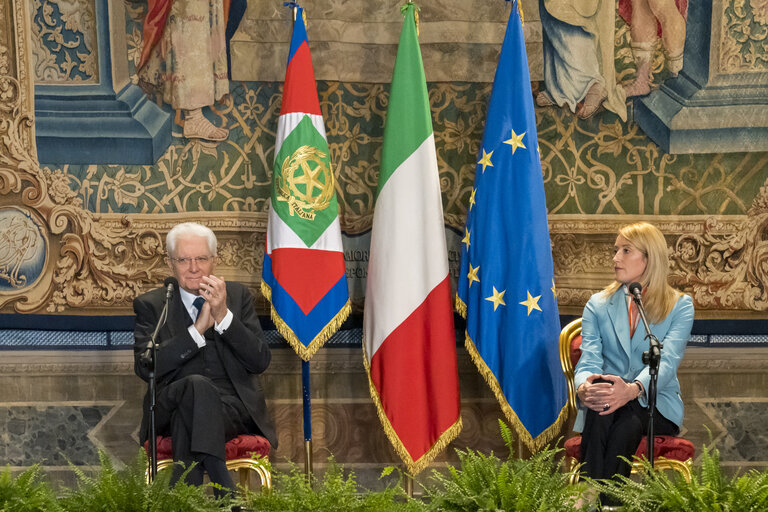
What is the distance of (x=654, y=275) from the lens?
14.3 feet

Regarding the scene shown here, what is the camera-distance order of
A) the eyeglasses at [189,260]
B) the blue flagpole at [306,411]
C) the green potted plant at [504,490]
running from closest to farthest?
the green potted plant at [504,490]
the eyeglasses at [189,260]
the blue flagpole at [306,411]

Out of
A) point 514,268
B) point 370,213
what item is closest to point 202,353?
point 370,213

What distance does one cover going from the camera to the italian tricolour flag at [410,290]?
4.88m

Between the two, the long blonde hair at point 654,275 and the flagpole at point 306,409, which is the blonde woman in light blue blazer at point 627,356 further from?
the flagpole at point 306,409

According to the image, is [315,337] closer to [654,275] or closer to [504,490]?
[654,275]

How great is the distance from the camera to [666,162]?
534cm

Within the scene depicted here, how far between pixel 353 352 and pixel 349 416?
1.29ft

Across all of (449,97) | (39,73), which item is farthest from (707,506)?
(39,73)

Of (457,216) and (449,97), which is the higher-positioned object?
(449,97)

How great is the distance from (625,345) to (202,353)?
207 cm

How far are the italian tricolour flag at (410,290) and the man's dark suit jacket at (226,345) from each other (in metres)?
0.73

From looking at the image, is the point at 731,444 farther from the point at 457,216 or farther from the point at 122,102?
the point at 122,102

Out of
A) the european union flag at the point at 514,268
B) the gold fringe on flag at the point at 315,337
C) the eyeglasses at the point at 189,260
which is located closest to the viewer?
the eyeglasses at the point at 189,260

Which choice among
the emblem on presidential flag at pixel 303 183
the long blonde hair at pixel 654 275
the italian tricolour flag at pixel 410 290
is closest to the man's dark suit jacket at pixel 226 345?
the emblem on presidential flag at pixel 303 183
